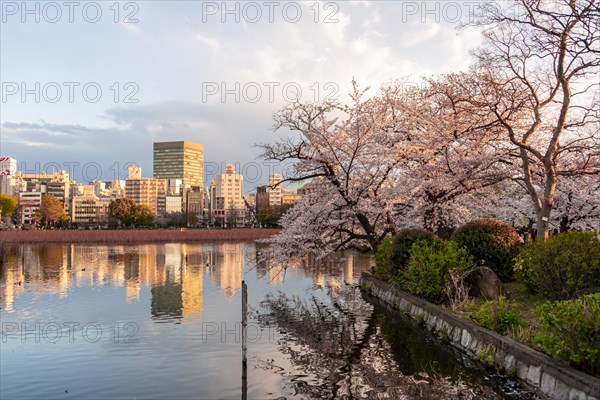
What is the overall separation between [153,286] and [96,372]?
15.1 m

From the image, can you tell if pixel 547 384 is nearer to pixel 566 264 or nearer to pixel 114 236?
pixel 566 264

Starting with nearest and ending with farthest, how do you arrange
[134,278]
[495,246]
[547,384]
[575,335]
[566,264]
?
[575,335] → [547,384] → [566,264] → [495,246] → [134,278]

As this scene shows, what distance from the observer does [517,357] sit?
966 cm

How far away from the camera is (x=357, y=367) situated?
36.6 ft

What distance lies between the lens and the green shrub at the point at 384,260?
797 inches

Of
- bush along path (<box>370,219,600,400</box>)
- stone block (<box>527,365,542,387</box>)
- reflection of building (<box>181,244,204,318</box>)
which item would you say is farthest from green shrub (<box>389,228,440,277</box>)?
stone block (<box>527,365,542,387</box>)

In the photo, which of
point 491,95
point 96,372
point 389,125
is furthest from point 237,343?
point 389,125

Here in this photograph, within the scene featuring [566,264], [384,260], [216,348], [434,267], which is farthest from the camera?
[384,260]

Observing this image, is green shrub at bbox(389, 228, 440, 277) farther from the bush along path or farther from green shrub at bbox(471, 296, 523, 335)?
green shrub at bbox(471, 296, 523, 335)

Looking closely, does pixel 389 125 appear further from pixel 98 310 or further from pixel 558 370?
pixel 558 370

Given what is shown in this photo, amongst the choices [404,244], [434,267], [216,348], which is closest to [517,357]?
[434,267]

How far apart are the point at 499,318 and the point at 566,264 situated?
321 centimetres

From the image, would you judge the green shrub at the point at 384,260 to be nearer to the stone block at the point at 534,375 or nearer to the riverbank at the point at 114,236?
the stone block at the point at 534,375

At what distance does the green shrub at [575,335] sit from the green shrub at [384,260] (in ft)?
37.2
